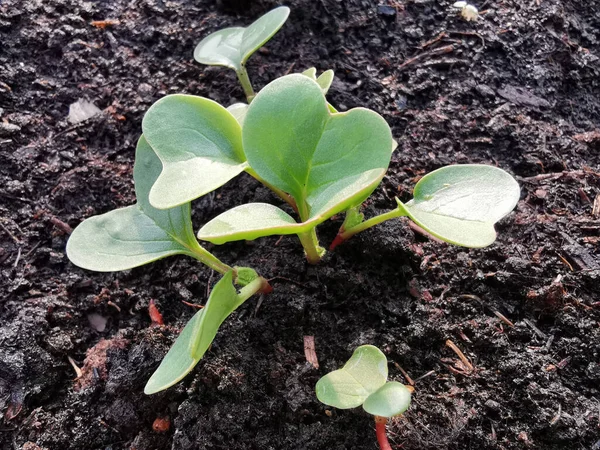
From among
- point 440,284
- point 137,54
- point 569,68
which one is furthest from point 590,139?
point 137,54

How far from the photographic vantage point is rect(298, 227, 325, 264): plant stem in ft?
3.81

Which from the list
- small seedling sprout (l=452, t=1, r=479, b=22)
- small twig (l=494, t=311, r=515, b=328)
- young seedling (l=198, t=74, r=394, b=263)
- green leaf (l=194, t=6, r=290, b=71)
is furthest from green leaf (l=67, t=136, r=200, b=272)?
small seedling sprout (l=452, t=1, r=479, b=22)

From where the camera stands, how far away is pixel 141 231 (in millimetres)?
1202

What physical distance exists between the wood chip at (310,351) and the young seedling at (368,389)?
13 centimetres

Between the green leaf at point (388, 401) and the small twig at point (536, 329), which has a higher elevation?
the green leaf at point (388, 401)

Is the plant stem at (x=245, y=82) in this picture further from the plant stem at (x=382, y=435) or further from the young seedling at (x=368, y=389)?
the plant stem at (x=382, y=435)

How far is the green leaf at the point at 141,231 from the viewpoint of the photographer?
1149mm

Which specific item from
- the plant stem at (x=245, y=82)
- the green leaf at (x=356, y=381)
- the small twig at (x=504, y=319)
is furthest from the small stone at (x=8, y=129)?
the small twig at (x=504, y=319)

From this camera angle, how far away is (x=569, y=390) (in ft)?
3.63

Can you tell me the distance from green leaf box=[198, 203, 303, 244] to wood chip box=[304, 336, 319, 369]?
372mm

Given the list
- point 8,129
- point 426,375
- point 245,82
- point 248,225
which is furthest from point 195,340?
point 8,129

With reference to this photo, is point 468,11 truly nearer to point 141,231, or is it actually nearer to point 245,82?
point 245,82

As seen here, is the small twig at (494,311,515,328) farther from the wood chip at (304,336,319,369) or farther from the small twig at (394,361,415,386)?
the wood chip at (304,336,319,369)

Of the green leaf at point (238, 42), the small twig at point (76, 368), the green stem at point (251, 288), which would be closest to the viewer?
the green stem at point (251, 288)
